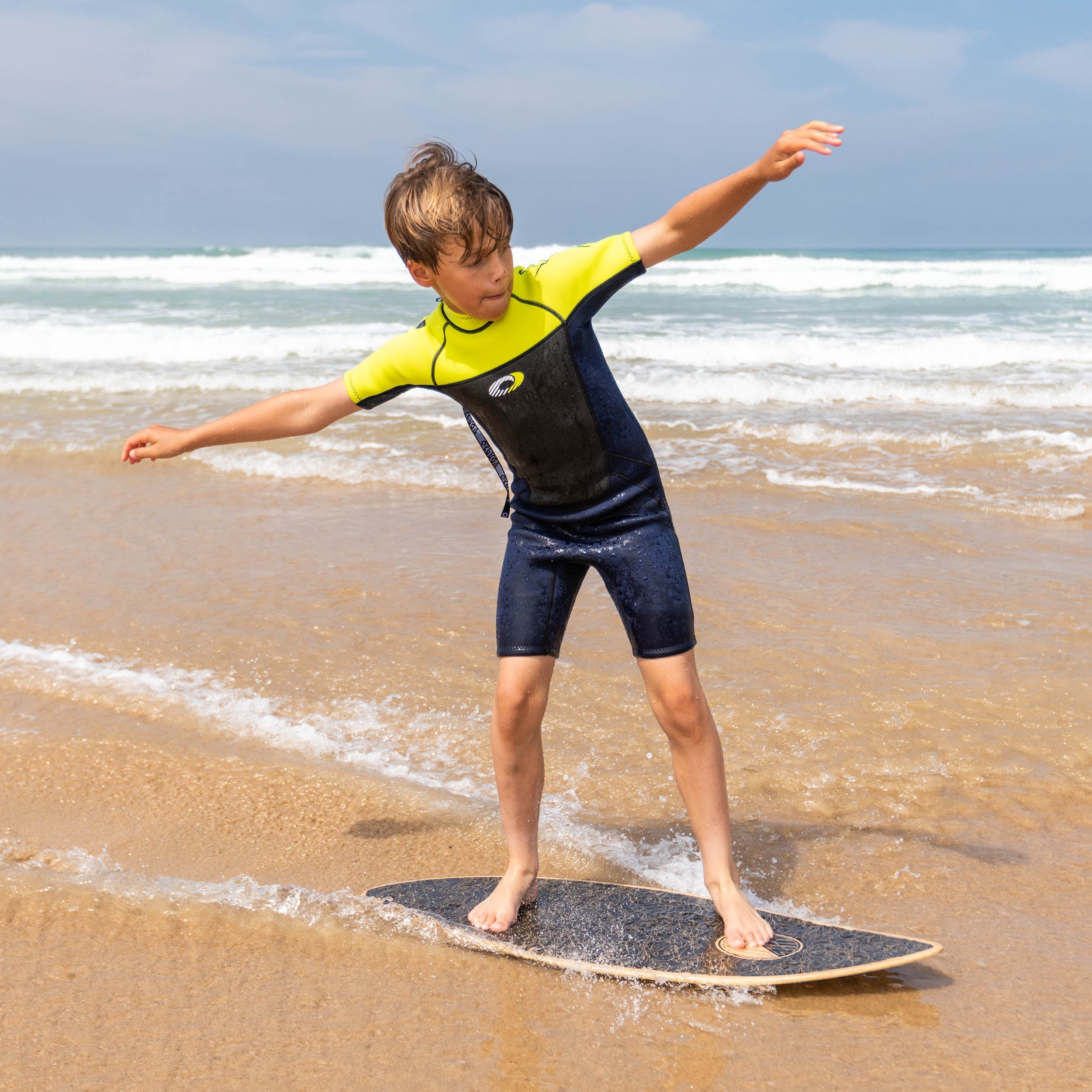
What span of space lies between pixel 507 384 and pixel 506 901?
4.32 ft

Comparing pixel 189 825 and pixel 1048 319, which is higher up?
pixel 1048 319

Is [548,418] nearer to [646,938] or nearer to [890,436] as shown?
[646,938]

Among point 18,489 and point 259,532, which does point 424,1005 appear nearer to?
point 259,532

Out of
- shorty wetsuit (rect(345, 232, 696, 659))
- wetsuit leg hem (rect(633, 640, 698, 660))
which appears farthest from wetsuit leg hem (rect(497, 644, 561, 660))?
wetsuit leg hem (rect(633, 640, 698, 660))

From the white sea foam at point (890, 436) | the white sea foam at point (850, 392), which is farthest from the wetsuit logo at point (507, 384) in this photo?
the white sea foam at point (850, 392)

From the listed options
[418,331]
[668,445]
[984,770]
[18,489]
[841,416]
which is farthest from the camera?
[841,416]

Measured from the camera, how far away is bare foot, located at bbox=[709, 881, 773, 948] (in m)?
2.47

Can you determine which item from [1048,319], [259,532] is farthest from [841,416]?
[1048,319]

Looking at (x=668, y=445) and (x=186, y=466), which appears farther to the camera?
(x=668, y=445)

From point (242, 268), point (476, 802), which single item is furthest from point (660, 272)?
point (476, 802)

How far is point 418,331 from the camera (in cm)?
256

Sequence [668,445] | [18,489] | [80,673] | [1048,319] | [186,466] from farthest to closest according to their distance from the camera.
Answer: [1048,319] → [668,445] → [186,466] → [18,489] → [80,673]

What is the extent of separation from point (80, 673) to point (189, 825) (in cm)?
144

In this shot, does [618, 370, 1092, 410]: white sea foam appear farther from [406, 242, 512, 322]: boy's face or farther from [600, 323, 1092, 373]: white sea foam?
[406, 242, 512, 322]: boy's face
